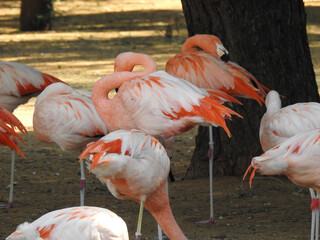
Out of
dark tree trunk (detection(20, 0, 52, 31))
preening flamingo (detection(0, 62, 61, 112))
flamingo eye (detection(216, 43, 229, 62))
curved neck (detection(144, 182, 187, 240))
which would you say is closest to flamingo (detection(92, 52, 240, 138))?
curved neck (detection(144, 182, 187, 240))

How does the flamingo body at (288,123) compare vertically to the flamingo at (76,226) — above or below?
below

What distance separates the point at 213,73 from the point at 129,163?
1741 mm

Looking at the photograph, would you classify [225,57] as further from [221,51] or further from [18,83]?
[18,83]

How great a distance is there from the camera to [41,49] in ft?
46.3

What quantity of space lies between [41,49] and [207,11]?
8398 mm

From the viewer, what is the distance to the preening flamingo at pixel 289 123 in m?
4.71

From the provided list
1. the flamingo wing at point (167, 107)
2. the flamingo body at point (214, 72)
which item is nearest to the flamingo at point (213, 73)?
the flamingo body at point (214, 72)

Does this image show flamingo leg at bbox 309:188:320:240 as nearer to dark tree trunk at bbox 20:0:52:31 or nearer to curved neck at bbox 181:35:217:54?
curved neck at bbox 181:35:217:54

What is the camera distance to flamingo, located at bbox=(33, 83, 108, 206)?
525cm

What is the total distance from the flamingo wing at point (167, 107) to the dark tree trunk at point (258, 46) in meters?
1.59

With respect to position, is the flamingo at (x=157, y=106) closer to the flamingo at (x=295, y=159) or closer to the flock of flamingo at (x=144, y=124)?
the flock of flamingo at (x=144, y=124)

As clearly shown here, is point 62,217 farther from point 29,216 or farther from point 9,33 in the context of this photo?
point 9,33

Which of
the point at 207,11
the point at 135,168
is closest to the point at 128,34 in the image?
the point at 207,11

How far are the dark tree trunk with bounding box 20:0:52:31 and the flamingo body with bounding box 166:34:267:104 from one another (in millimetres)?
10832
